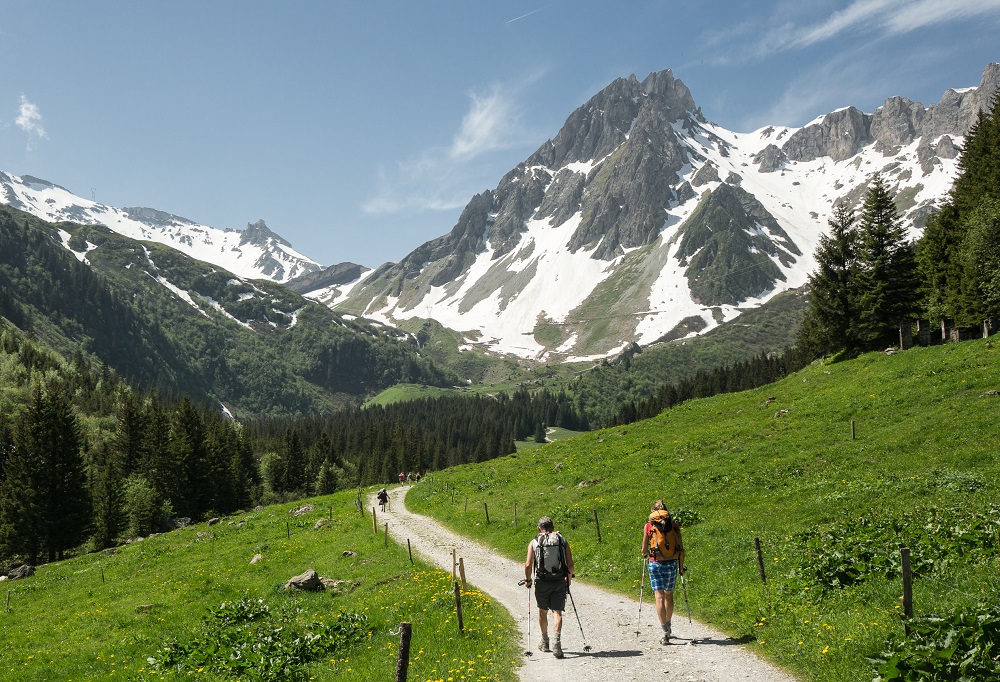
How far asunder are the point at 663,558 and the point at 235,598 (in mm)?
20276

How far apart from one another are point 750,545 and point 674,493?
977 cm

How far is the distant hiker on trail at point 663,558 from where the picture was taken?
14.5 meters

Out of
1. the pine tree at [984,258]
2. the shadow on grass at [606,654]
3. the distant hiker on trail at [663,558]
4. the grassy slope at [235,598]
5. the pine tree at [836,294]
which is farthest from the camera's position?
the pine tree at [836,294]

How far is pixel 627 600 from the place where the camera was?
A: 19.2 m

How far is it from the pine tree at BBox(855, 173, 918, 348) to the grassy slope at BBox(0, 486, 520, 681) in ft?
153

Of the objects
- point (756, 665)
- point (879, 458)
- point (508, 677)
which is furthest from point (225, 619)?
point (879, 458)

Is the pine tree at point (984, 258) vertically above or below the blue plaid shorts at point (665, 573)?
above

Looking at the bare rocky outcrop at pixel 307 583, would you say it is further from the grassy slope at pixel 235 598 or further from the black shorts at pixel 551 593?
the black shorts at pixel 551 593

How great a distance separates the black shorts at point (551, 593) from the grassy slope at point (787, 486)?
472 cm

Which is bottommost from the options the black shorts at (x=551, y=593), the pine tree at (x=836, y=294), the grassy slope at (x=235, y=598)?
the grassy slope at (x=235, y=598)

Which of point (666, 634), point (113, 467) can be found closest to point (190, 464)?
point (113, 467)

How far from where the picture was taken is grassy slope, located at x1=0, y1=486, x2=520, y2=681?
50.3ft

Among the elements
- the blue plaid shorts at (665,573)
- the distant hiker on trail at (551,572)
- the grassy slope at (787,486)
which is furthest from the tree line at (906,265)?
the distant hiker on trail at (551,572)

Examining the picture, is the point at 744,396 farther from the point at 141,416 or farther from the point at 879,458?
the point at 141,416
